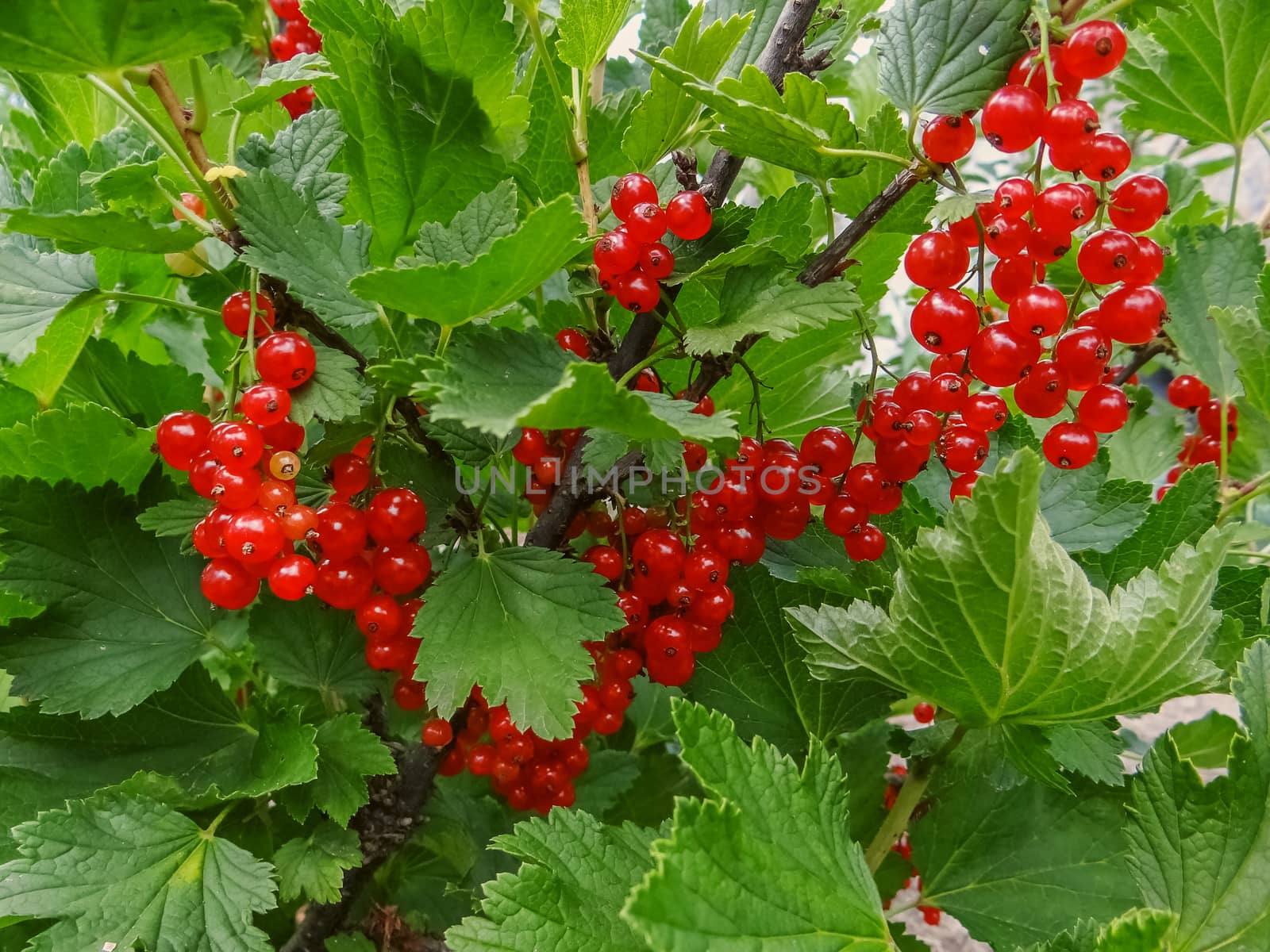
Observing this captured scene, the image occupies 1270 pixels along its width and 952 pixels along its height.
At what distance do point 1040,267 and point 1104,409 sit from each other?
0.08 metres

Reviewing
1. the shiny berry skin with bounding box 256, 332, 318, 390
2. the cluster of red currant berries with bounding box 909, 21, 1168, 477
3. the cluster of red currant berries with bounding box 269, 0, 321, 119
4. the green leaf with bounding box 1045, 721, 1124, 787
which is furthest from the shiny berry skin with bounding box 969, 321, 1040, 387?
the cluster of red currant berries with bounding box 269, 0, 321, 119

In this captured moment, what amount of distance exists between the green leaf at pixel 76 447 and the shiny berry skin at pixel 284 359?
17 cm

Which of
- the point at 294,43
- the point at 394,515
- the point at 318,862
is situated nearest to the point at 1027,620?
the point at 394,515

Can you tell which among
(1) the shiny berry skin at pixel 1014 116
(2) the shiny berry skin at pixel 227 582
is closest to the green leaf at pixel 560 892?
(2) the shiny berry skin at pixel 227 582

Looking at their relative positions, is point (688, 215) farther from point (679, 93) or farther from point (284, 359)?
point (284, 359)

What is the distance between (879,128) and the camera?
411 mm

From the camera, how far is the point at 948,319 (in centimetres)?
42

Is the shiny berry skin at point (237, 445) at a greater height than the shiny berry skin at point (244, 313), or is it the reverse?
the shiny berry skin at point (244, 313)

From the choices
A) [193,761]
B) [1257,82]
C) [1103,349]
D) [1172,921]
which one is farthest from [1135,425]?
[193,761]

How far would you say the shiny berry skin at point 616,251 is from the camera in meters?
0.40

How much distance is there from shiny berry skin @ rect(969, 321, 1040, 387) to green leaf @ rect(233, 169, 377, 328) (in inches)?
11.7

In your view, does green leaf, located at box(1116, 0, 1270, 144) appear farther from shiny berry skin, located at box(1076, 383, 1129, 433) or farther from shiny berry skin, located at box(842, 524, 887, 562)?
shiny berry skin, located at box(842, 524, 887, 562)

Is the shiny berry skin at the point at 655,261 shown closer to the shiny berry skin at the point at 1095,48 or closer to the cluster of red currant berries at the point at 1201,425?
the shiny berry skin at the point at 1095,48

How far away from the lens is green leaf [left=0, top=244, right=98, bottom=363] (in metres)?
0.46
